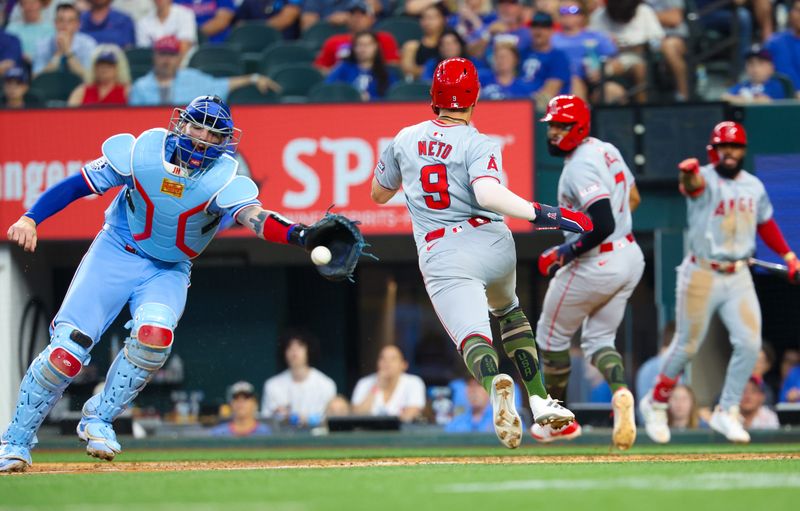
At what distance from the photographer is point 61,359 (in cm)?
632

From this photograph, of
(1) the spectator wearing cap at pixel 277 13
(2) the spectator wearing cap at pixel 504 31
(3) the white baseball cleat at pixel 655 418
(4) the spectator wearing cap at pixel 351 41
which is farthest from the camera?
(1) the spectator wearing cap at pixel 277 13

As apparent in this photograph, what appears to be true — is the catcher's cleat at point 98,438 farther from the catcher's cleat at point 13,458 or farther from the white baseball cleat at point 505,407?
the white baseball cleat at point 505,407

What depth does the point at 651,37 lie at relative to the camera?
476 inches

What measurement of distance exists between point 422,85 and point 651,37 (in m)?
2.37

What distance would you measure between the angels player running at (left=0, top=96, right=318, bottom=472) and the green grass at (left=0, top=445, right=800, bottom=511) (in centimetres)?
55

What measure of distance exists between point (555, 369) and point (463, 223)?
69.0 inches

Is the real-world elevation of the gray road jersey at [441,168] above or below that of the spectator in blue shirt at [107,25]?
below

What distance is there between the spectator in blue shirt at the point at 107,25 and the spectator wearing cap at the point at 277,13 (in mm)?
1181

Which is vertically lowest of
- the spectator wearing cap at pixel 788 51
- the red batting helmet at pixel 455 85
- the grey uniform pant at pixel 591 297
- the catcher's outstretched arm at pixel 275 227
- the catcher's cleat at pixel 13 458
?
the catcher's cleat at pixel 13 458

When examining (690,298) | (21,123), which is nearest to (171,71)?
(21,123)

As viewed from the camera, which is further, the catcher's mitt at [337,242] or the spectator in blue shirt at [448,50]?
the spectator in blue shirt at [448,50]

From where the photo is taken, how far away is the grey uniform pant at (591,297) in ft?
25.3

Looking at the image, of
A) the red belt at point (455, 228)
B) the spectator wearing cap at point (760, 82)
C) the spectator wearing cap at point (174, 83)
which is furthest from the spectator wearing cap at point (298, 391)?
the red belt at point (455, 228)

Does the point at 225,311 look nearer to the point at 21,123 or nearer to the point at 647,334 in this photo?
the point at 21,123
